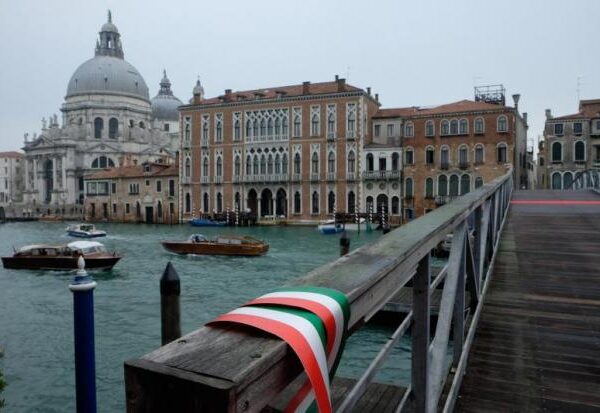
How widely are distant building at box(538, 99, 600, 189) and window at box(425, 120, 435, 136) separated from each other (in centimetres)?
1002

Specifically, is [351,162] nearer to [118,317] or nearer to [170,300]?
[118,317]

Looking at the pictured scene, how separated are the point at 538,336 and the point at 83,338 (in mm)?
3317

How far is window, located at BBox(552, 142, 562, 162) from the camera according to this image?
124 feet

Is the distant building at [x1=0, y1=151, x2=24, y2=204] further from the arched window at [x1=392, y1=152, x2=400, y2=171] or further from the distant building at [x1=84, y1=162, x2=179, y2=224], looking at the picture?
the arched window at [x1=392, y1=152, x2=400, y2=171]

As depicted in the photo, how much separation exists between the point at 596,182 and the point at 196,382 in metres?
23.9

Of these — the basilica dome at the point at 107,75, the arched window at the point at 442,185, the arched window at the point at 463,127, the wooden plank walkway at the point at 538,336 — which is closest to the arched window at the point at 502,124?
the arched window at the point at 463,127

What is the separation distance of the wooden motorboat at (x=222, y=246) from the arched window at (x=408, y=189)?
1748cm

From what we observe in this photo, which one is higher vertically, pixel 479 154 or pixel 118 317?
pixel 479 154

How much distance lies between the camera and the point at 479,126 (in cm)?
3353

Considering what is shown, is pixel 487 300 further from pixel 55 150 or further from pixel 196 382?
pixel 55 150

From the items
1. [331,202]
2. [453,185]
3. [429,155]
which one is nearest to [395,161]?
[429,155]

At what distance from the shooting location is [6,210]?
61.9m

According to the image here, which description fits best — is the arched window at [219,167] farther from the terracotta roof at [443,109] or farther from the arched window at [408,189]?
the arched window at [408,189]

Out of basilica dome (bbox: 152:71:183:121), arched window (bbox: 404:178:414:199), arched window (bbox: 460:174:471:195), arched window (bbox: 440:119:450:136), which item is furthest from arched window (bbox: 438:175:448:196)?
basilica dome (bbox: 152:71:183:121)
